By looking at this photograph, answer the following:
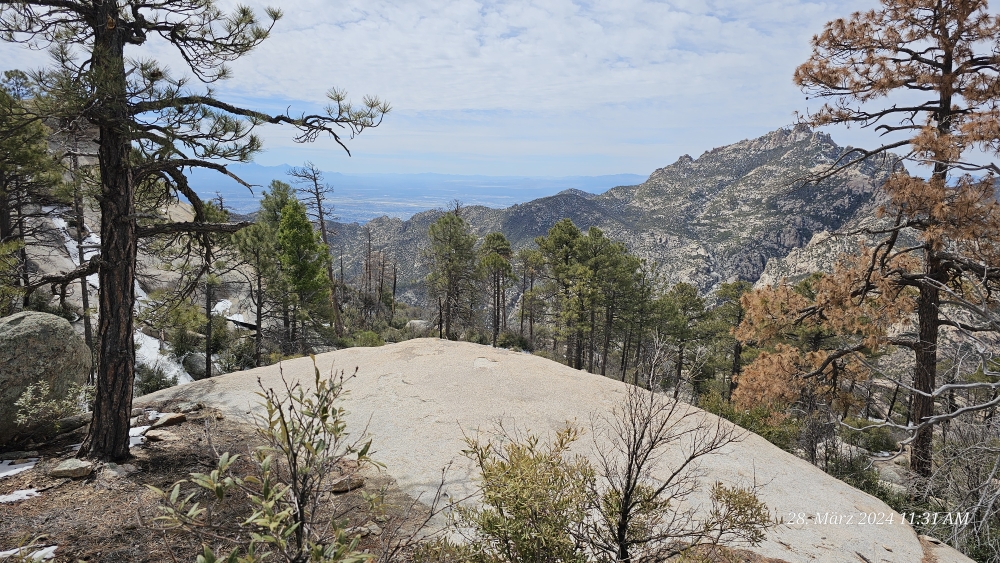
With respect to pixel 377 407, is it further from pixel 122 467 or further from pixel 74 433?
pixel 74 433

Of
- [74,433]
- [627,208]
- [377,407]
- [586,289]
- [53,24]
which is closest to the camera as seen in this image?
[53,24]

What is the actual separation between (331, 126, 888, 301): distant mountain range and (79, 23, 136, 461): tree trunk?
58868 mm

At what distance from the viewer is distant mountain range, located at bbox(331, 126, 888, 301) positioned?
285ft

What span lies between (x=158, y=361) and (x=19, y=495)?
633 inches

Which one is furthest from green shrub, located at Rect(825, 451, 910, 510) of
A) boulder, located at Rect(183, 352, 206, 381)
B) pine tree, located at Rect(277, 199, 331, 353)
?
boulder, located at Rect(183, 352, 206, 381)

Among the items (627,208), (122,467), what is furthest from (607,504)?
(627,208)

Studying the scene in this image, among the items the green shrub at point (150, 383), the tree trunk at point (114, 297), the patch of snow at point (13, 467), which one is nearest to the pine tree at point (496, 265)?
the green shrub at point (150, 383)

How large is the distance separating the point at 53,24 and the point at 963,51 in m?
12.3

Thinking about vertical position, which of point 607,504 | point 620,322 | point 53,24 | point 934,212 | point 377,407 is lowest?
point 620,322

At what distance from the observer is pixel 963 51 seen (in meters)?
Result: 7.37

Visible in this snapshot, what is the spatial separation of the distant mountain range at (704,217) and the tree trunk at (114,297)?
58868mm

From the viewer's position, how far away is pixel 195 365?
1952cm

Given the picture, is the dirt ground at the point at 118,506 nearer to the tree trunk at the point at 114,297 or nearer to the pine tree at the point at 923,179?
the tree trunk at the point at 114,297

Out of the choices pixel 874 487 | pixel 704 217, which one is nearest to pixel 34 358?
pixel 874 487
